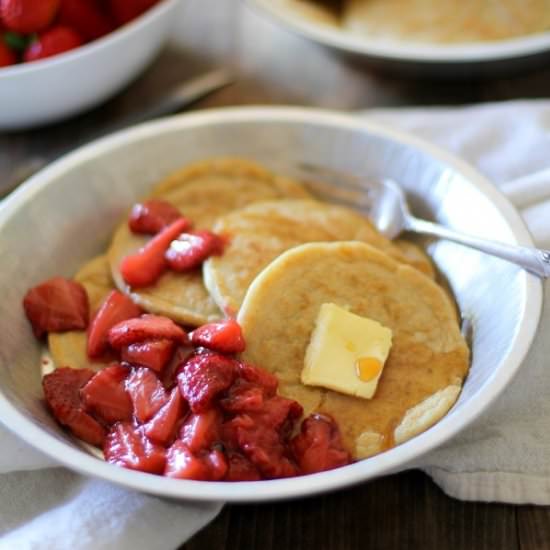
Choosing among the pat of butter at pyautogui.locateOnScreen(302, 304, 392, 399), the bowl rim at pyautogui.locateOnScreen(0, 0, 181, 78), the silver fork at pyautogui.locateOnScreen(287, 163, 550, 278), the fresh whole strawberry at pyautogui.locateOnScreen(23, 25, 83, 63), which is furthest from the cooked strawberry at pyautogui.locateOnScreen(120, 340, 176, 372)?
the fresh whole strawberry at pyautogui.locateOnScreen(23, 25, 83, 63)

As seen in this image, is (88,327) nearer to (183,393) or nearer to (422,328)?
(183,393)

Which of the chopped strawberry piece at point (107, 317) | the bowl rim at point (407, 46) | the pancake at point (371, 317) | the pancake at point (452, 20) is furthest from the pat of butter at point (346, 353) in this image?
the pancake at point (452, 20)

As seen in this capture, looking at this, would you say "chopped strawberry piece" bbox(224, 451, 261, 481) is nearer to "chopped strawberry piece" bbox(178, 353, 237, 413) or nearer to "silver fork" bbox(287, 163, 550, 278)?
"chopped strawberry piece" bbox(178, 353, 237, 413)

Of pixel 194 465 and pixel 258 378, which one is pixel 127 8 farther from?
pixel 194 465

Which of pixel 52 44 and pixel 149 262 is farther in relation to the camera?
pixel 52 44

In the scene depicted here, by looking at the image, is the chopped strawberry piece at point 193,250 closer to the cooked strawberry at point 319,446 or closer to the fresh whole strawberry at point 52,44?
the cooked strawberry at point 319,446

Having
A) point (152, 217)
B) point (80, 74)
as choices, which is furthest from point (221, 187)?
point (80, 74)
